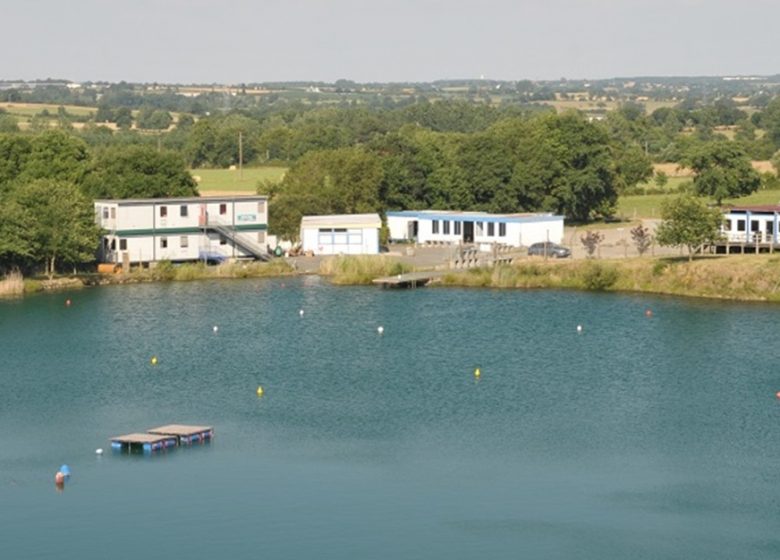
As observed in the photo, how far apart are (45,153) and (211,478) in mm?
48541

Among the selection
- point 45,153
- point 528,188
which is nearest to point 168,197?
point 45,153

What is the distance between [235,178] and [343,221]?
42456 mm

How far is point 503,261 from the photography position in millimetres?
79625

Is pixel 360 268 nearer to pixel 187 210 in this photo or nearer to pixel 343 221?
pixel 343 221

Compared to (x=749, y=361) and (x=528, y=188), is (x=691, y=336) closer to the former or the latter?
(x=749, y=361)

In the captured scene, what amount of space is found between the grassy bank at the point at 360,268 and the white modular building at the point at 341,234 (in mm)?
5835

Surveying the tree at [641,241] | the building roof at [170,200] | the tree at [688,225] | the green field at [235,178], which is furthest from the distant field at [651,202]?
the building roof at [170,200]

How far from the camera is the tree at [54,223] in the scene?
7488 cm

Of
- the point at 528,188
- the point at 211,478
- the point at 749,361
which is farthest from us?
the point at 528,188

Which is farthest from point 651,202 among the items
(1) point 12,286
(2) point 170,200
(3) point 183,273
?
(1) point 12,286

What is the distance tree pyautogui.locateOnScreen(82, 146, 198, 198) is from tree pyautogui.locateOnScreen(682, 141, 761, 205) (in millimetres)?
37300

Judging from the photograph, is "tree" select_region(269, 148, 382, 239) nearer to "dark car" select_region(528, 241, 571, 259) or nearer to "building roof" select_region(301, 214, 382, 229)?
"building roof" select_region(301, 214, 382, 229)

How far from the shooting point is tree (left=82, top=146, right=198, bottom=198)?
84.8m

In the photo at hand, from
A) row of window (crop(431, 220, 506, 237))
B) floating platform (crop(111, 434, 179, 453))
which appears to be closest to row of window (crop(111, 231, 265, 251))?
row of window (crop(431, 220, 506, 237))
